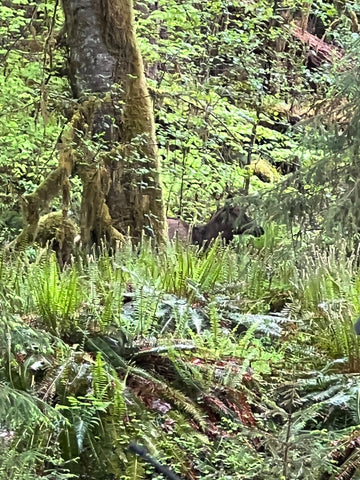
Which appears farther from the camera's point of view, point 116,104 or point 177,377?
point 116,104

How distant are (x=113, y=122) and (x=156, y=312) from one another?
3669 millimetres

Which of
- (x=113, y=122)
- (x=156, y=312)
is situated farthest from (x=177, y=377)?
(x=113, y=122)

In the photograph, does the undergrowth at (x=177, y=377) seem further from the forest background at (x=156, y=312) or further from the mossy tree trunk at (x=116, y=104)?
the mossy tree trunk at (x=116, y=104)

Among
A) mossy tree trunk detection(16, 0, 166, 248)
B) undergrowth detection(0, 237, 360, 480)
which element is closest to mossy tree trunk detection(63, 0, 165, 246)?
mossy tree trunk detection(16, 0, 166, 248)

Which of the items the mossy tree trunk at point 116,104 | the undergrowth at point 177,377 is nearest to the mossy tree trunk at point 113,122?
the mossy tree trunk at point 116,104

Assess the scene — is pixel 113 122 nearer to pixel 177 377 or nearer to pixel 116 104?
pixel 116 104

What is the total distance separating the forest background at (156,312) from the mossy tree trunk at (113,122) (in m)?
0.03

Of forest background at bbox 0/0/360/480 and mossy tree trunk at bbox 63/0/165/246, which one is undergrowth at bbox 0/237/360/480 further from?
mossy tree trunk at bbox 63/0/165/246

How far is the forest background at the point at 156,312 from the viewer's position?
243 centimetres

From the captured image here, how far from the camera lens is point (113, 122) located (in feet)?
22.4

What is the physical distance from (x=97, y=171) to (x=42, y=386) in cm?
358

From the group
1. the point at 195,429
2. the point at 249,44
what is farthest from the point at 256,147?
the point at 195,429

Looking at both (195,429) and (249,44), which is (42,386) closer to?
(195,429)

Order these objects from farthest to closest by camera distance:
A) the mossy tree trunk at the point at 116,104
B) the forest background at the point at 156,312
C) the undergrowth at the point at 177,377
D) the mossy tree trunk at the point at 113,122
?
1. the mossy tree trunk at the point at 116,104
2. the mossy tree trunk at the point at 113,122
3. the forest background at the point at 156,312
4. the undergrowth at the point at 177,377
